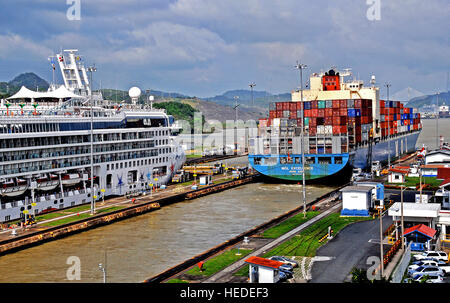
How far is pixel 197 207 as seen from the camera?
196ft

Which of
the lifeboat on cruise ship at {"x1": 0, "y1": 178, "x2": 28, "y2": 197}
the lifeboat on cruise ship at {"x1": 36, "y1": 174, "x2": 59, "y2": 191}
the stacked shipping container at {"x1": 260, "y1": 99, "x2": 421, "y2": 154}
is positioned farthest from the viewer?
the stacked shipping container at {"x1": 260, "y1": 99, "x2": 421, "y2": 154}

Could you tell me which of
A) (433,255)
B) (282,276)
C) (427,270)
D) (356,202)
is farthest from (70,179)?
(427,270)

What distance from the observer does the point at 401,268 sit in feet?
94.0

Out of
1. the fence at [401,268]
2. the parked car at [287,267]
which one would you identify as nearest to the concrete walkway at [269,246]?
the parked car at [287,267]

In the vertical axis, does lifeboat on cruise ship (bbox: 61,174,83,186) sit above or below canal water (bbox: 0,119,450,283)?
above

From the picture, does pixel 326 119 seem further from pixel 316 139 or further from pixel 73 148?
pixel 73 148

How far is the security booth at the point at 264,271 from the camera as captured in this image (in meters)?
26.7

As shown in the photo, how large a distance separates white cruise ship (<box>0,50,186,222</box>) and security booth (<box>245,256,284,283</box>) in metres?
26.9

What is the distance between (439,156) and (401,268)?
2376 inches

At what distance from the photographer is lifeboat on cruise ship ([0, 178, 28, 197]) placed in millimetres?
47031

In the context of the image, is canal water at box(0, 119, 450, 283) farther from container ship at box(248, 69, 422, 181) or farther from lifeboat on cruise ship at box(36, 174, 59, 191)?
container ship at box(248, 69, 422, 181)

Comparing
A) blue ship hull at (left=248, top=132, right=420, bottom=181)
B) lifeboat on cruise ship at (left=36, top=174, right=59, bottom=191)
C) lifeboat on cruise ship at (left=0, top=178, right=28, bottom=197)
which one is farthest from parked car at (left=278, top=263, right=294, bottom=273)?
blue ship hull at (left=248, top=132, right=420, bottom=181)

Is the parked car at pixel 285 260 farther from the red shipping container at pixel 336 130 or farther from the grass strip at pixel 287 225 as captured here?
the red shipping container at pixel 336 130

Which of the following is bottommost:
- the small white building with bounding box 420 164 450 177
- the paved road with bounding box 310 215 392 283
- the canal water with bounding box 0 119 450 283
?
the canal water with bounding box 0 119 450 283
